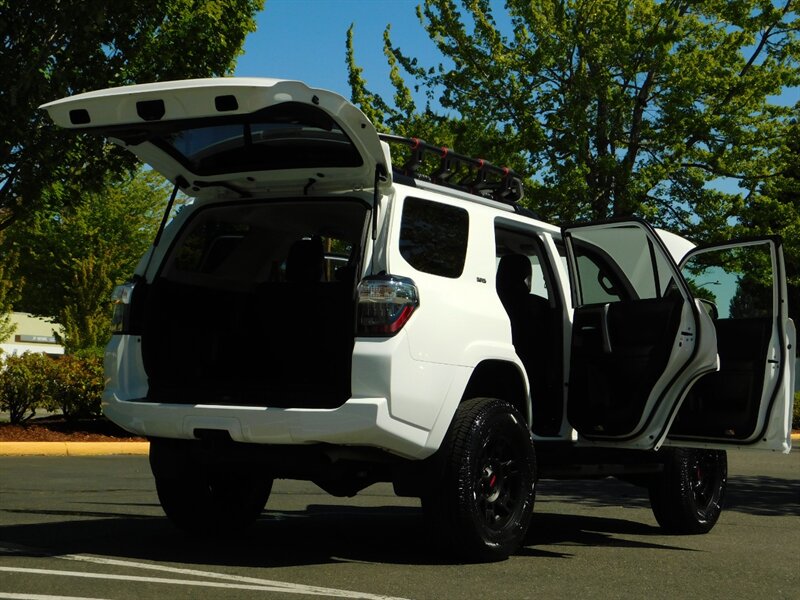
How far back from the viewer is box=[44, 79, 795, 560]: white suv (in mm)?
5812

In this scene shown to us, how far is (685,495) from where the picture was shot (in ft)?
26.6

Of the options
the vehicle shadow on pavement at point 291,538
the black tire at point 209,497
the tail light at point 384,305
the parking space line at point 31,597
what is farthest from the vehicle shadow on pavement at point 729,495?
the parking space line at point 31,597

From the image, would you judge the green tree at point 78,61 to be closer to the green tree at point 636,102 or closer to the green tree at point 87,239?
the green tree at point 636,102

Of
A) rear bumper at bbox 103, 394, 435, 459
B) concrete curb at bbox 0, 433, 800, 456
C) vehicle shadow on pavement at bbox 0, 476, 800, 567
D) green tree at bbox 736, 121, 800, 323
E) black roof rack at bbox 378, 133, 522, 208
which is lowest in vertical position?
concrete curb at bbox 0, 433, 800, 456

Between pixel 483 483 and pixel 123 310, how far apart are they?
228cm

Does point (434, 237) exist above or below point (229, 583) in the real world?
above

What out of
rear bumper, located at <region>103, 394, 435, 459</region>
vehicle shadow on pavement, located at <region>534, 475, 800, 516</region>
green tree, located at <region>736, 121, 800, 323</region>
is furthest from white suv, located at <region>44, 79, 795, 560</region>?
green tree, located at <region>736, 121, 800, 323</region>

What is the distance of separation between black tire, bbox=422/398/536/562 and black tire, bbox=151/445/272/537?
47.1 inches

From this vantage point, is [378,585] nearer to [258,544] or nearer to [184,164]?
[258,544]

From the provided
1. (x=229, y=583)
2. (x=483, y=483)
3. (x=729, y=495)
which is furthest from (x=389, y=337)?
(x=729, y=495)

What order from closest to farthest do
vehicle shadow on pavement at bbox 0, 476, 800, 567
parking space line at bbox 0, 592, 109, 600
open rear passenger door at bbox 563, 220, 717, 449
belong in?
parking space line at bbox 0, 592, 109, 600 → vehicle shadow on pavement at bbox 0, 476, 800, 567 → open rear passenger door at bbox 563, 220, 717, 449

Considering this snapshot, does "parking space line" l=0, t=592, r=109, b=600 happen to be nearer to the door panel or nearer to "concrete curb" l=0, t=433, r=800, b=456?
the door panel

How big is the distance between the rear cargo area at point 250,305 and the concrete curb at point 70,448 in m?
8.71

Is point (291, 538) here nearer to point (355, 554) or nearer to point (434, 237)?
point (355, 554)
